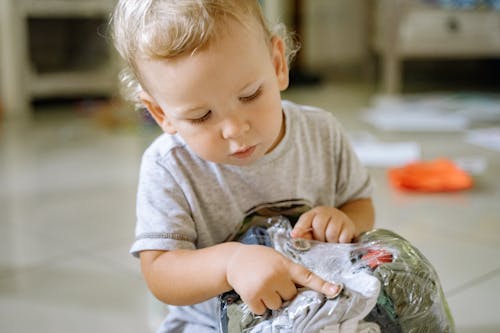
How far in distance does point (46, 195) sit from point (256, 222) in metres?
0.90

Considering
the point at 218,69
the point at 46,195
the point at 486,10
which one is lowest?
the point at 46,195

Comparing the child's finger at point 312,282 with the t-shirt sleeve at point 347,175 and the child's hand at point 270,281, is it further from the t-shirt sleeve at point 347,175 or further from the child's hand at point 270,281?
the t-shirt sleeve at point 347,175

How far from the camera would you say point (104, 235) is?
1199 mm

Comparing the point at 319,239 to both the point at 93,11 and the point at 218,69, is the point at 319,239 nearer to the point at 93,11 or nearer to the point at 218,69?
the point at 218,69

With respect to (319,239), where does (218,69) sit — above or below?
above

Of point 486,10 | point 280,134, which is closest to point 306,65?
point 486,10

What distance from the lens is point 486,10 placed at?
8.50 ft

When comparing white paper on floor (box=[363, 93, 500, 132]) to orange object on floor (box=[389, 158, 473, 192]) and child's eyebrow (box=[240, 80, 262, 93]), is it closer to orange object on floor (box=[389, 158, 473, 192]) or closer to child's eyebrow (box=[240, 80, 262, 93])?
orange object on floor (box=[389, 158, 473, 192])

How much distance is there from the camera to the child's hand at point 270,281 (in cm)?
55

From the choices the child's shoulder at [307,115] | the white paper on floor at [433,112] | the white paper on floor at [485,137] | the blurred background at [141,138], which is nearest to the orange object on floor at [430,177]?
the blurred background at [141,138]

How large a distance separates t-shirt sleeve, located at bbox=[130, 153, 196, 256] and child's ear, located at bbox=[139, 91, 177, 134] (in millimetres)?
41

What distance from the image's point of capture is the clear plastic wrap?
0.52 meters

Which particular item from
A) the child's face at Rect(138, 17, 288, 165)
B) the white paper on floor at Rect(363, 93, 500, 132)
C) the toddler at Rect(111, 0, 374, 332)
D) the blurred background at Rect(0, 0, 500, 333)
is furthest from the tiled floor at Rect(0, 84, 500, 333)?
the child's face at Rect(138, 17, 288, 165)

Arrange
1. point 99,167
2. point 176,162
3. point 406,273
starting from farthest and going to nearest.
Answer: point 99,167 < point 176,162 < point 406,273
